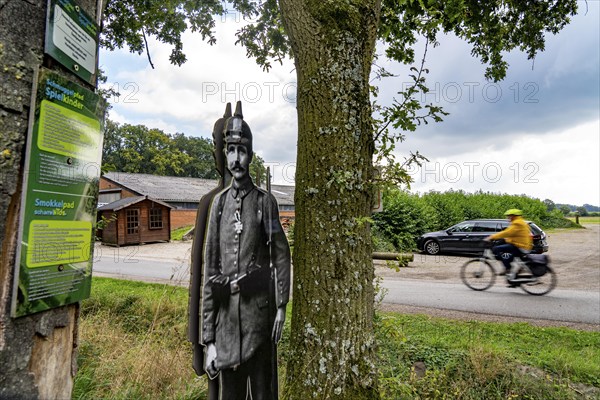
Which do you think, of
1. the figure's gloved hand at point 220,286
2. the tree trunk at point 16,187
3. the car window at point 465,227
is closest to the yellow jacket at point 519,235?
the car window at point 465,227

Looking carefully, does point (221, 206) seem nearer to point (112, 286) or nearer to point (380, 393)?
point (380, 393)

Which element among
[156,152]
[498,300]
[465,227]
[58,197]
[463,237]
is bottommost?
[498,300]

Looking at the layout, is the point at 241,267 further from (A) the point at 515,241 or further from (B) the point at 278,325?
(A) the point at 515,241

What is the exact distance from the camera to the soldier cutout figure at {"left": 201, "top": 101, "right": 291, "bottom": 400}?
92.1 inches

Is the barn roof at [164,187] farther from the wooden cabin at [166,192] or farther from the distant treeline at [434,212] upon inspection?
the distant treeline at [434,212]

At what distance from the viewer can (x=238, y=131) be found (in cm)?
250

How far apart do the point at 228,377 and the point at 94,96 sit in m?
1.80

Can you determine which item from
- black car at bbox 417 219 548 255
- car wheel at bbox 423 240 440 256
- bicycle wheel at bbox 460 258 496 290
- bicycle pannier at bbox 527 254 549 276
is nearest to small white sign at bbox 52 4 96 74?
bicycle pannier at bbox 527 254 549 276

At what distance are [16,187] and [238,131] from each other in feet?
5.08

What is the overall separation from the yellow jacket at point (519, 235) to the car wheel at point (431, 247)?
817 cm

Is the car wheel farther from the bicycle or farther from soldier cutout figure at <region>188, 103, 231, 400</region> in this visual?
soldier cutout figure at <region>188, 103, 231, 400</region>

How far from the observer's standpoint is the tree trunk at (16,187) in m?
1.04

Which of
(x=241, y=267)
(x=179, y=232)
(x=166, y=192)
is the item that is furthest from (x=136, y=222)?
(x=241, y=267)

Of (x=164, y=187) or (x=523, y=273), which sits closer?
(x=523, y=273)
